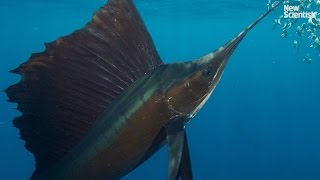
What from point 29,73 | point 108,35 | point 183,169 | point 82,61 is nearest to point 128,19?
point 108,35

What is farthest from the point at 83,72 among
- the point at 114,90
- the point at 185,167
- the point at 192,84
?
the point at 185,167

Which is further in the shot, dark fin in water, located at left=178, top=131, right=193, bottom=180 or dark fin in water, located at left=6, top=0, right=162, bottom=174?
dark fin in water, located at left=6, top=0, right=162, bottom=174

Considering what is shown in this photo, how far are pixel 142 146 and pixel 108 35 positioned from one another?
65cm

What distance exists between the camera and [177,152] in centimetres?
190

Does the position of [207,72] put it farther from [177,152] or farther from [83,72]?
[83,72]

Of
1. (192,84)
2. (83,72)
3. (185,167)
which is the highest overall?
(83,72)

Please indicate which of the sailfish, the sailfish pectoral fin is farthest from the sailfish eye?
the sailfish pectoral fin

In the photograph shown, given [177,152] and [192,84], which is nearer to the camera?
[177,152]

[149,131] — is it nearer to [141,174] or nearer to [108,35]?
[108,35]

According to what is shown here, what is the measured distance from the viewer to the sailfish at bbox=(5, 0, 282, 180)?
6.78 ft

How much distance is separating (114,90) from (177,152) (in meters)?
0.56

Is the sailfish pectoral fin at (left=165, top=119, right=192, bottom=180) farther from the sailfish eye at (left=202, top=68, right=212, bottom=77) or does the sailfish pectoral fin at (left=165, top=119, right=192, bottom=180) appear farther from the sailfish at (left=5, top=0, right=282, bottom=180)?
the sailfish eye at (left=202, top=68, right=212, bottom=77)

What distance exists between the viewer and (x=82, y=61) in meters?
2.11

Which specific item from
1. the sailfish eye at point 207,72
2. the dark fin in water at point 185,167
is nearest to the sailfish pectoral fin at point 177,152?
the dark fin in water at point 185,167
